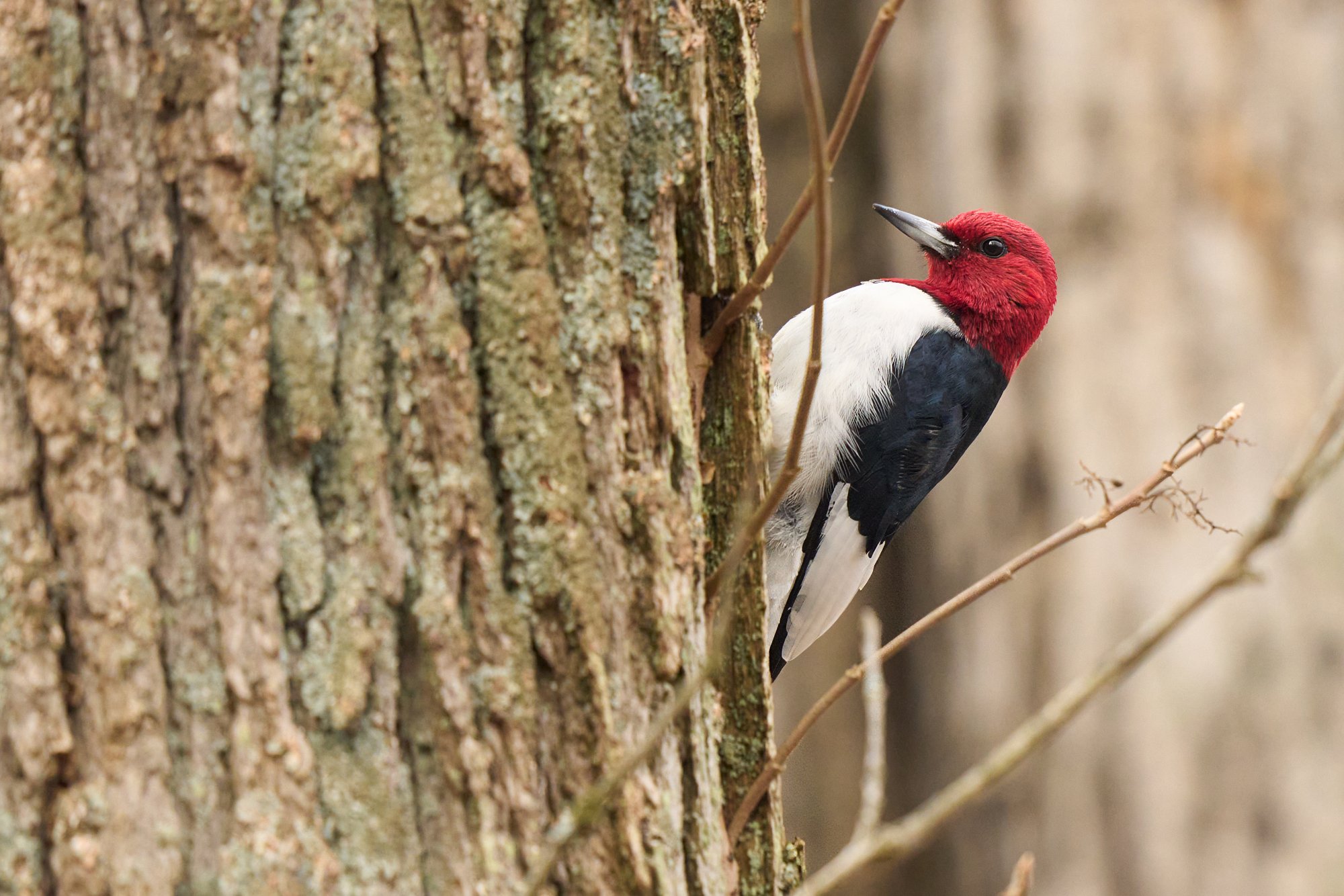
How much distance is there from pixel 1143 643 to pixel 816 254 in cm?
49

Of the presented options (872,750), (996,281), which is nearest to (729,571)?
(872,750)

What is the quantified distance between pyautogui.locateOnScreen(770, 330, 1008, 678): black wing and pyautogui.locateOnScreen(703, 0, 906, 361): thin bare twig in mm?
1431

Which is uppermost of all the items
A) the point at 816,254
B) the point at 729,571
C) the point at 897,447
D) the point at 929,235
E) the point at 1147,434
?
the point at 929,235

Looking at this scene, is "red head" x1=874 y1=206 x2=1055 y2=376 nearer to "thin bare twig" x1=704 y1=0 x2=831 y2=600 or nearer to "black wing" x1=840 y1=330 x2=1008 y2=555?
"black wing" x1=840 y1=330 x2=1008 y2=555

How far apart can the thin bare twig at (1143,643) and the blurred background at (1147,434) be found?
10.4 ft

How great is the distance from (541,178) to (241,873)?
2.42 feet

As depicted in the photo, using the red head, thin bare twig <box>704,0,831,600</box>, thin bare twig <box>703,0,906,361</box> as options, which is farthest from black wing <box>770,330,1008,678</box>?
thin bare twig <box>704,0,831,600</box>

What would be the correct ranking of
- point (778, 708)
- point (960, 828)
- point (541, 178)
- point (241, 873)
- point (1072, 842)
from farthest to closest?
point (778, 708) → point (960, 828) → point (1072, 842) → point (541, 178) → point (241, 873)

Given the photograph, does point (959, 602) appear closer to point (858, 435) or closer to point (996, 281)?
point (858, 435)

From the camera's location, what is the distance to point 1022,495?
429 centimetres

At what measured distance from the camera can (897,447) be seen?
9.82ft

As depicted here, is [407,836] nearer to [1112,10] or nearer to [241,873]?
[241,873]

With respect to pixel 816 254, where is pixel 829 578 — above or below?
above

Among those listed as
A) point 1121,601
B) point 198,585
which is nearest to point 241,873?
point 198,585
